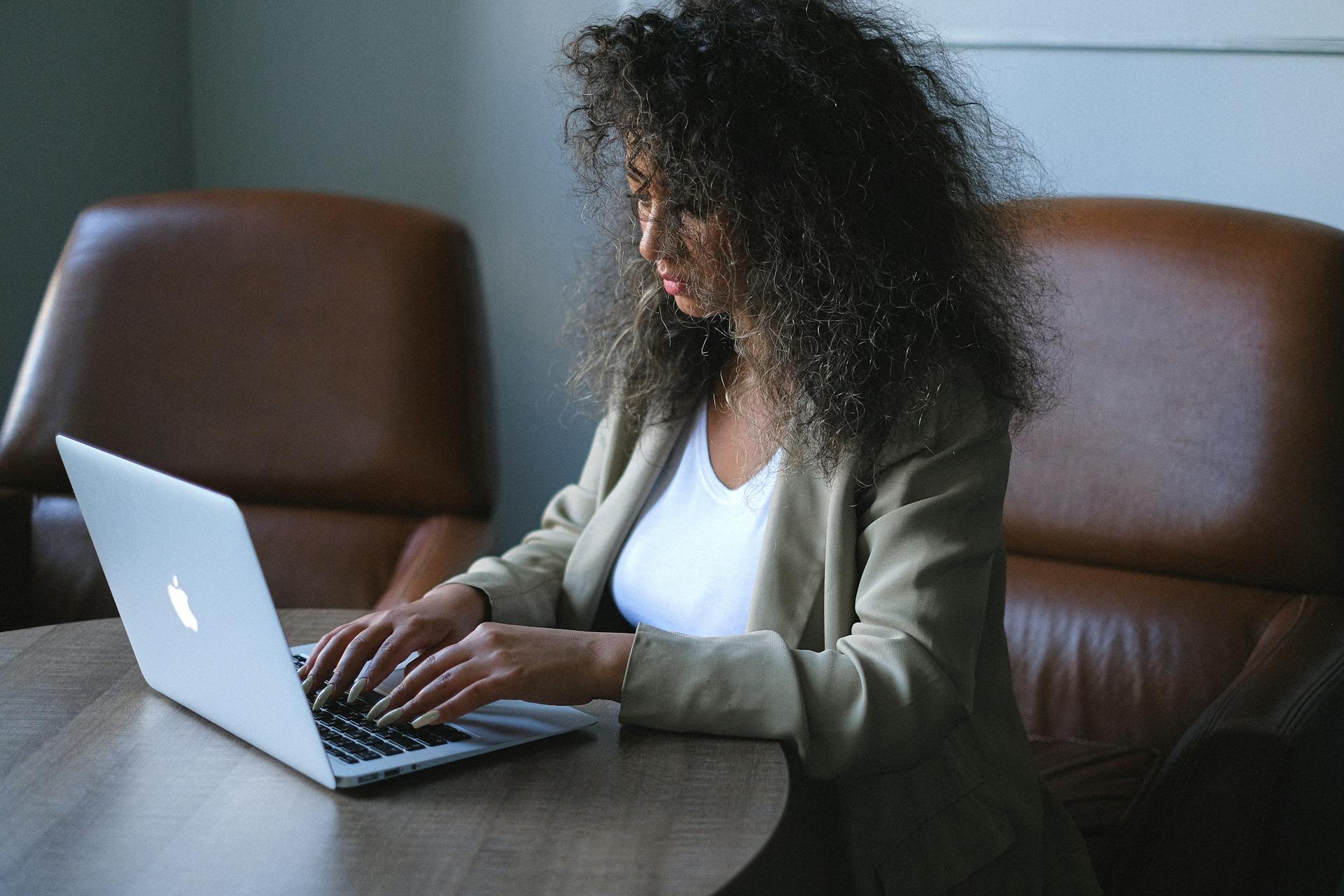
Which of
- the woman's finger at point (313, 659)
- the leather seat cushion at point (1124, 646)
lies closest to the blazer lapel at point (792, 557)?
the woman's finger at point (313, 659)

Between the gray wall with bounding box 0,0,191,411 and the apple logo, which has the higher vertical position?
the gray wall with bounding box 0,0,191,411

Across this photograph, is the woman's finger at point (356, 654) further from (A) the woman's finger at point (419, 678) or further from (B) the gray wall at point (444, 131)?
(B) the gray wall at point (444, 131)

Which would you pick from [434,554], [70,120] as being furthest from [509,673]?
[70,120]

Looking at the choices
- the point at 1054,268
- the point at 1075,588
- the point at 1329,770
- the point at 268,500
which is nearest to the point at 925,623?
the point at 1329,770

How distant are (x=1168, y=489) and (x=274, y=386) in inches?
53.1

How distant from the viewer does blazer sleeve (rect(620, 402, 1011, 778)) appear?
0.94 meters

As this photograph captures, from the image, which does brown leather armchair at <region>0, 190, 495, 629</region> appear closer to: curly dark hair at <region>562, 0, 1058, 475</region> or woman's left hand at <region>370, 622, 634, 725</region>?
curly dark hair at <region>562, 0, 1058, 475</region>

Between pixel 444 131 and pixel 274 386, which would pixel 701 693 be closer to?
pixel 274 386

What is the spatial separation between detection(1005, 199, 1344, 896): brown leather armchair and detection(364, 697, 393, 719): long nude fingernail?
0.86m

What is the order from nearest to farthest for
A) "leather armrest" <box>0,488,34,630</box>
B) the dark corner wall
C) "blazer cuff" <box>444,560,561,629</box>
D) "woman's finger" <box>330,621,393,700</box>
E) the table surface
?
the table surface < "woman's finger" <box>330,621,393,700</box> < "blazer cuff" <box>444,560,561,629</box> < "leather armrest" <box>0,488,34,630</box> < the dark corner wall

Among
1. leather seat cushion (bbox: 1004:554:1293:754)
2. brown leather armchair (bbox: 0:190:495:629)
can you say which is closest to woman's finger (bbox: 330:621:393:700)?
brown leather armchair (bbox: 0:190:495:629)

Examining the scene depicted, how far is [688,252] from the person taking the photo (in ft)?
3.69

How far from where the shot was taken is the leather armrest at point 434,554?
1679mm

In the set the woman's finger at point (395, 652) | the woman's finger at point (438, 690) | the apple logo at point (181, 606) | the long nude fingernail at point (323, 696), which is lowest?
the woman's finger at point (395, 652)
